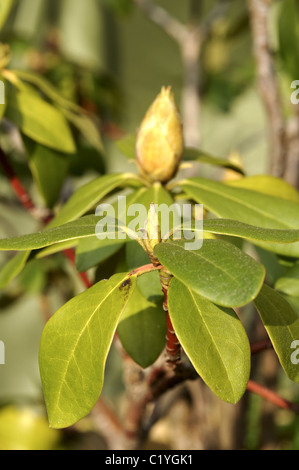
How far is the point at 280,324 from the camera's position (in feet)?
1.32

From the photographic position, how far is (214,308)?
1.30 feet

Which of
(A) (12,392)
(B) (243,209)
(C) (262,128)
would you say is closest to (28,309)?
(A) (12,392)

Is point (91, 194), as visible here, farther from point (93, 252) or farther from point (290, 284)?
point (290, 284)

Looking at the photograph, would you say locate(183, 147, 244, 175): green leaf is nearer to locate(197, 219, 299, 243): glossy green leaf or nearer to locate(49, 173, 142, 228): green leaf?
locate(49, 173, 142, 228): green leaf

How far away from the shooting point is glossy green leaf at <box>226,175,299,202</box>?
60 cm

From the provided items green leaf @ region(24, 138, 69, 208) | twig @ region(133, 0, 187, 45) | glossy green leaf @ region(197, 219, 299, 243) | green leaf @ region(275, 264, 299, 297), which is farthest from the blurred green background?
glossy green leaf @ region(197, 219, 299, 243)

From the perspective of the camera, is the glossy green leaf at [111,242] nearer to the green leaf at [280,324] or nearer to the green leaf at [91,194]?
the green leaf at [91,194]

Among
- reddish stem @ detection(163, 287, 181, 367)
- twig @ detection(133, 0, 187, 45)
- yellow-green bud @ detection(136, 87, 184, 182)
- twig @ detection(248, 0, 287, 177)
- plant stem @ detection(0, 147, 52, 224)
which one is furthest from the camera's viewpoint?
twig @ detection(133, 0, 187, 45)

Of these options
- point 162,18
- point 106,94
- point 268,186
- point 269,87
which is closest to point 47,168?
point 268,186

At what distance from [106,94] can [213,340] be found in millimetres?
1530

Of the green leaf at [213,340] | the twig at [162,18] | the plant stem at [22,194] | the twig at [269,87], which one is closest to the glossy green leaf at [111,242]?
the green leaf at [213,340]

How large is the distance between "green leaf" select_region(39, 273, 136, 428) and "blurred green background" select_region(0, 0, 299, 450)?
0.82 meters

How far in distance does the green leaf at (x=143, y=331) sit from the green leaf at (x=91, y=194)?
0.10 metres
